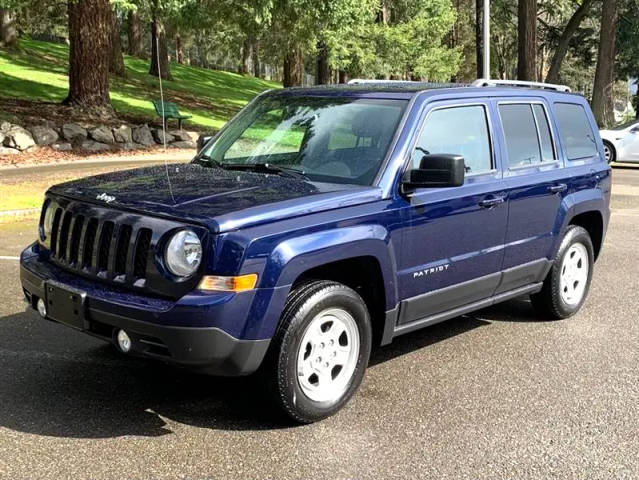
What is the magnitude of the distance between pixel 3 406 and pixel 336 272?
6.82ft

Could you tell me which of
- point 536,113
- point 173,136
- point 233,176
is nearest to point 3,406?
point 233,176

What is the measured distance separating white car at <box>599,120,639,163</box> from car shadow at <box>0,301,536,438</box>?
54.7ft

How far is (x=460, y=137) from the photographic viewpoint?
507 cm

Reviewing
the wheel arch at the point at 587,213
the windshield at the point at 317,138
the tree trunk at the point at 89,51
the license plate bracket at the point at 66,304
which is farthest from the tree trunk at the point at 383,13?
the license plate bracket at the point at 66,304

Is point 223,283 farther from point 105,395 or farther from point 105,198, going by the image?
point 105,395

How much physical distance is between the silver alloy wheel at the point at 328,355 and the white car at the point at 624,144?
17941 mm

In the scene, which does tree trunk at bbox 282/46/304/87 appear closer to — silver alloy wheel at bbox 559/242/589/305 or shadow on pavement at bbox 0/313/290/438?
silver alloy wheel at bbox 559/242/589/305

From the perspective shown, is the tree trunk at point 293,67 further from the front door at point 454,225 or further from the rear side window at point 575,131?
the front door at point 454,225

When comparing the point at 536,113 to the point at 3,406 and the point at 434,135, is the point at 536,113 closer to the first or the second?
the point at 434,135

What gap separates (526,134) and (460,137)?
848 mm

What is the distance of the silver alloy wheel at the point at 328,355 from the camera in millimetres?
4109

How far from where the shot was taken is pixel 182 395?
457 centimetres

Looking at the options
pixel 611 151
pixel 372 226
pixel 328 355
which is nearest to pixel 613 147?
pixel 611 151

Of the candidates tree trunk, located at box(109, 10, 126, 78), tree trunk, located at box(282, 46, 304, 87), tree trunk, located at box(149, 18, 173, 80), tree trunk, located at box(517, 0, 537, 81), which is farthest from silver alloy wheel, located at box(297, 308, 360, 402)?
tree trunk, located at box(109, 10, 126, 78)
